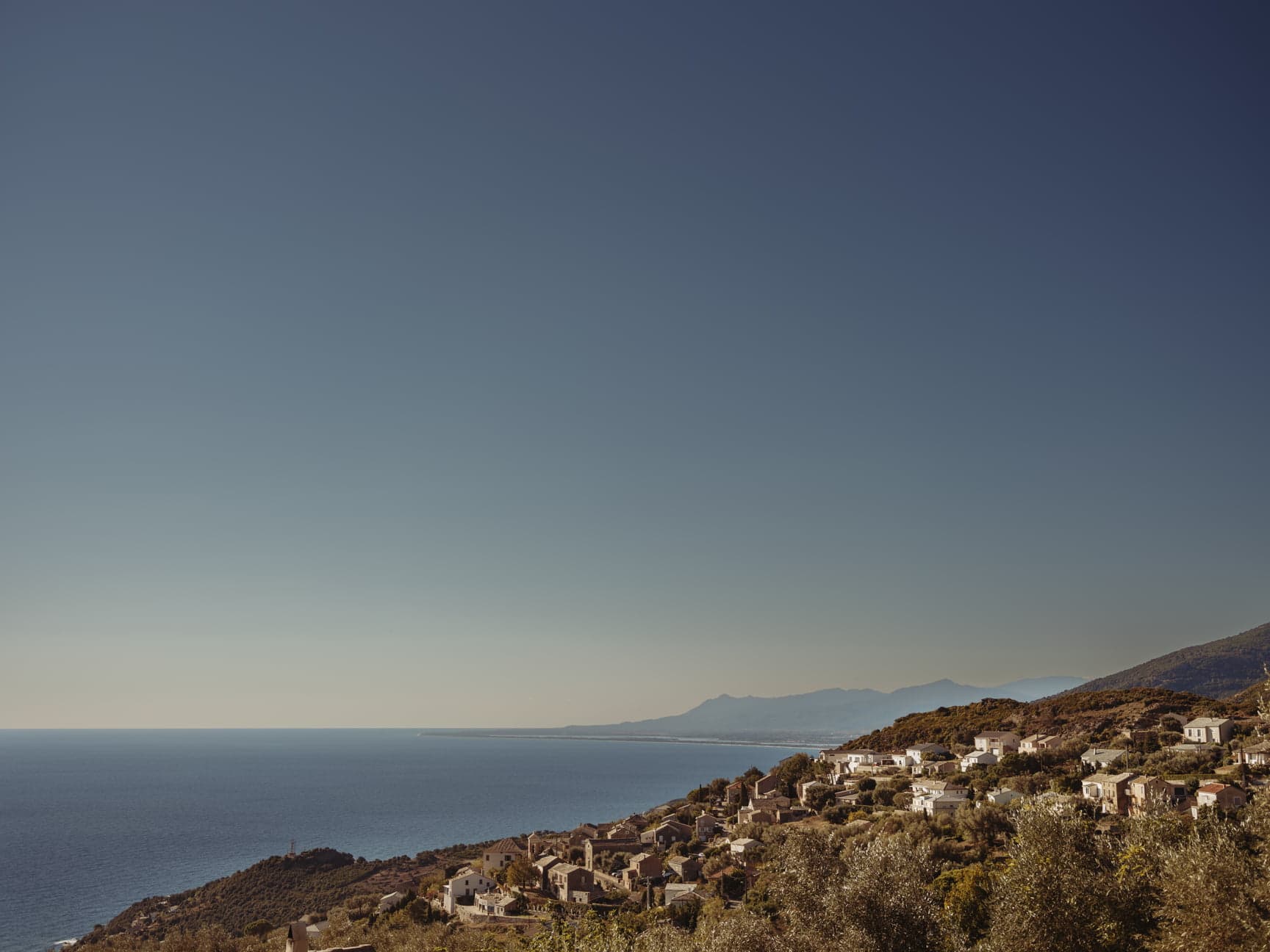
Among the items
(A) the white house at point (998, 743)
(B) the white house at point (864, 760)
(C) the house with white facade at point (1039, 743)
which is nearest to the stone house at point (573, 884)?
(C) the house with white facade at point (1039, 743)

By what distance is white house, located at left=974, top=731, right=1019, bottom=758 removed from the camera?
6147 centimetres

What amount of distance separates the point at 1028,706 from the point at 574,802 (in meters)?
92.6

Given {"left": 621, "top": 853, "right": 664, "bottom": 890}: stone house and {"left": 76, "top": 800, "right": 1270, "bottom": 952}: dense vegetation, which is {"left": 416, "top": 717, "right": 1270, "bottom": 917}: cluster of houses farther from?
{"left": 76, "top": 800, "right": 1270, "bottom": 952}: dense vegetation

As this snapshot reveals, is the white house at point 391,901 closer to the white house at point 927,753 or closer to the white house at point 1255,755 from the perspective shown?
the white house at point 927,753

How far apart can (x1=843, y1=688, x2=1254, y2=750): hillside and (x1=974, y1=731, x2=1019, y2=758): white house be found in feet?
6.67

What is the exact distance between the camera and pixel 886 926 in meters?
21.8

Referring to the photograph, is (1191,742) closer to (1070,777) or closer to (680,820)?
(1070,777)

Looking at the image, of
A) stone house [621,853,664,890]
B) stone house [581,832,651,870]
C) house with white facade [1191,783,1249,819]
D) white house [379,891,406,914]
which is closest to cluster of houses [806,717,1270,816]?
house with white facade [1191,783,1249,819]

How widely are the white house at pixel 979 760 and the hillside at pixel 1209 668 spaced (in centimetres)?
6906

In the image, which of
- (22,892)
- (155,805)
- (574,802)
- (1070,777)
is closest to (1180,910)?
(1070,777)

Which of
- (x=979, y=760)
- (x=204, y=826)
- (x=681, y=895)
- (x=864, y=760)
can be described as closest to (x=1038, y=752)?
(x=979, y=760)

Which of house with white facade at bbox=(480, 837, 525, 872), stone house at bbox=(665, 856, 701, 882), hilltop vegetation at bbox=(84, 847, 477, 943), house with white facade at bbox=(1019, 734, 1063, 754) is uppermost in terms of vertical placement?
house with white facade at bbox=(1019, 734, 1063, 754)

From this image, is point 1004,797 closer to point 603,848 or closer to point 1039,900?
point 603,848

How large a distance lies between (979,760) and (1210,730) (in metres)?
14.1
